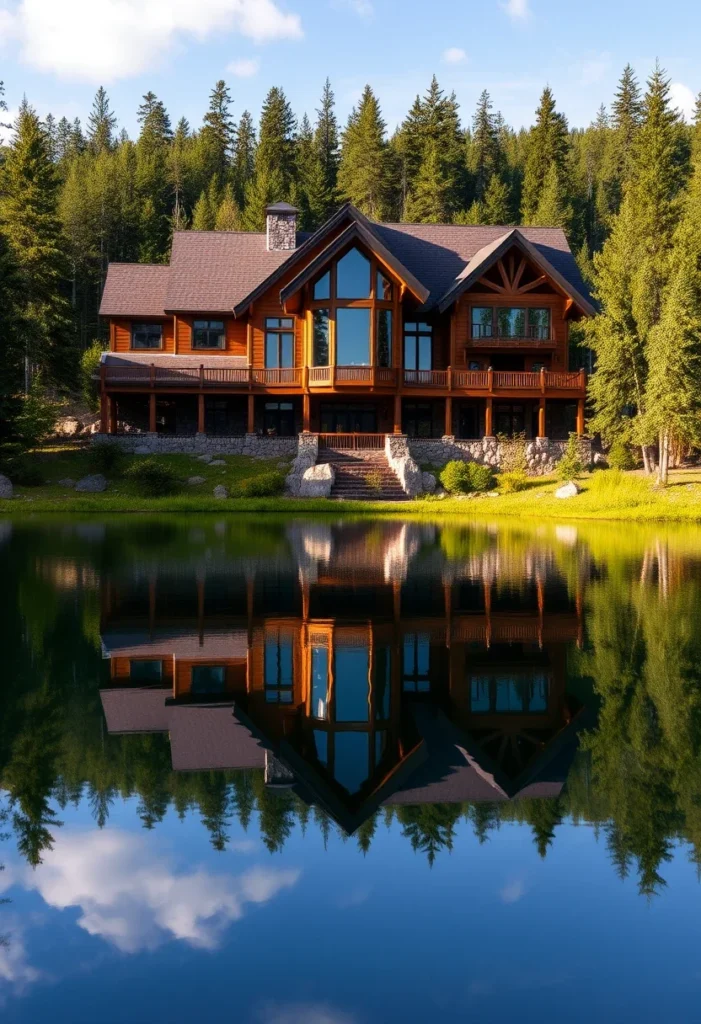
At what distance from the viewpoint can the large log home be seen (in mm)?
37500

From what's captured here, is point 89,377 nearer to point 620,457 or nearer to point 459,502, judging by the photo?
point 459,502

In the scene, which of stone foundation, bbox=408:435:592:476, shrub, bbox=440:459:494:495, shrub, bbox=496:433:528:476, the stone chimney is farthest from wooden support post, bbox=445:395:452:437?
the stone chimney

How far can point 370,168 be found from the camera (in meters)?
72.6

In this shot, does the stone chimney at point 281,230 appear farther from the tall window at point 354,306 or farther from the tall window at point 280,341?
the tall window at point 354,306

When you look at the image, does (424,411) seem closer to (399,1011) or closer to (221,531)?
(221,531)

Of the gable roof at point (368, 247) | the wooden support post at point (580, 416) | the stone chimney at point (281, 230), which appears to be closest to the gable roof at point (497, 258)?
Answer: the gable roof at point (368, 247)

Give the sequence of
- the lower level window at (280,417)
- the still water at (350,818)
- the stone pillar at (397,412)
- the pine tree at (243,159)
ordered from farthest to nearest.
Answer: the pine tree at (243,159), the lower level window at (280,417), the stone pillar at (397,412), the still water at (350,818)

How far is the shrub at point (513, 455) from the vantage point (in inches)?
1484

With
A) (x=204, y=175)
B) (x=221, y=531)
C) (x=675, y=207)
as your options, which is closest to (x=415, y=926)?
(x=221, y=531)

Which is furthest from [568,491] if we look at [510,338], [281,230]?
[281,230]

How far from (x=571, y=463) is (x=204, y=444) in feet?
48.6

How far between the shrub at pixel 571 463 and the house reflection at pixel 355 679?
65.2 ft

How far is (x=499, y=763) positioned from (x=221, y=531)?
18.7 meters

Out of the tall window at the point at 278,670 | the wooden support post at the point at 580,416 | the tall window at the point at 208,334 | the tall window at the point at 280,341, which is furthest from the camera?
the tall window at the point at 208,334
